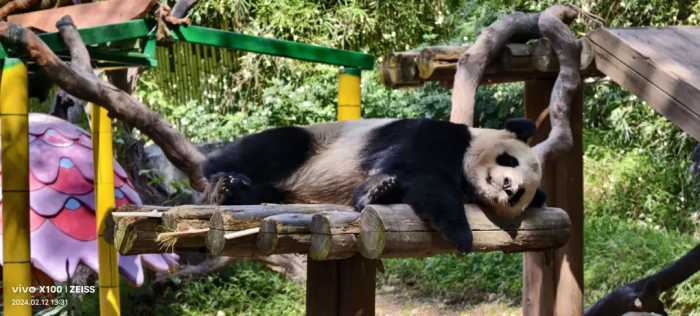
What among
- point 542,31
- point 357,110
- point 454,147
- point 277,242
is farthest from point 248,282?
point 277,242

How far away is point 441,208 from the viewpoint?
10.7 feet

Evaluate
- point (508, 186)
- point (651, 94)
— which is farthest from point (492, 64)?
point (508, 186)

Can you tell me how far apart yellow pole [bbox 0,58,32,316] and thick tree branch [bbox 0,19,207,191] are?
0.20m

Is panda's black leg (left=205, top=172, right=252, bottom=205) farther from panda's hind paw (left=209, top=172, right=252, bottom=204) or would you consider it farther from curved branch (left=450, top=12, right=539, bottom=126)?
curved branch (left=450, top=12, right=539, bottom=126)

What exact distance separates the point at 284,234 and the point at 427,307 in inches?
198

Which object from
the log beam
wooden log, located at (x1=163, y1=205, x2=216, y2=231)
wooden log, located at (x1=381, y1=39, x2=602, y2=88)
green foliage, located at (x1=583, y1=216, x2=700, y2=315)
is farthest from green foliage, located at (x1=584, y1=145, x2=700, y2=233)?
wooden log, located at (x1=163, y1=205, x2=216, y2=231)

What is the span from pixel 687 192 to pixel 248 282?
430 centimetres

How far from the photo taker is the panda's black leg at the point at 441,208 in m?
3.24

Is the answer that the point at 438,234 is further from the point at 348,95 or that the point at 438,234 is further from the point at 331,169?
the point at 348,95

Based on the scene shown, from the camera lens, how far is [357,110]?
17.7 feet

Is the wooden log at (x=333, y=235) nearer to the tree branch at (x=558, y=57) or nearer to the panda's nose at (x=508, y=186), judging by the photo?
the panda's nose at (x=508, y=186)

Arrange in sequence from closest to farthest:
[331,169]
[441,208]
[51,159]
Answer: [441,208] → [331,169] → [51,159]

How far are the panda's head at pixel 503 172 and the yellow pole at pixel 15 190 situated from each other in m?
2.03

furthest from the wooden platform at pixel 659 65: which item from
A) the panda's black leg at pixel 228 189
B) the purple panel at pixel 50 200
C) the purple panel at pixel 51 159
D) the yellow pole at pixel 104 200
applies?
the purple panel at pixel 51 159
